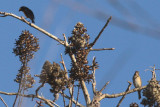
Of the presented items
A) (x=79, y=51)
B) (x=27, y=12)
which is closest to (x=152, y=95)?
(x=79, y=51)

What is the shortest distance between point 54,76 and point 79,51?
2.01 ft

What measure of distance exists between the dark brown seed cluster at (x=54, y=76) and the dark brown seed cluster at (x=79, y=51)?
0.69 feet

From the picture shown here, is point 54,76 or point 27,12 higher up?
point 27,12

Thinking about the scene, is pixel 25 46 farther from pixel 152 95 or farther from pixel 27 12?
pixel 27 12

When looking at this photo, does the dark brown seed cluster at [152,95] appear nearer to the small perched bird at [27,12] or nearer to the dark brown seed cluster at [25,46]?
the dark brown seed cluster at [25,46]

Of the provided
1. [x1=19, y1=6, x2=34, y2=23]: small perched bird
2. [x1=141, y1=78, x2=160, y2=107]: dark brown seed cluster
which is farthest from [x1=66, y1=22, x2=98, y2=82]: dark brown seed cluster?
[x1=19, y1=6, x2=34, y2=23]: small perched bird

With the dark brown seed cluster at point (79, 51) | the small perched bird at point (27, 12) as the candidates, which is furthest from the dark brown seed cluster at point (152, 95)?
the small perched bird at point (27, 12)

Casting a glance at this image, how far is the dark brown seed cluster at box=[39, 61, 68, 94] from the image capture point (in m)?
4.34

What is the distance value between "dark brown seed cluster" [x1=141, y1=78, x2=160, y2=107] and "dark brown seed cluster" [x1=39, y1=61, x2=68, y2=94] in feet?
4.56

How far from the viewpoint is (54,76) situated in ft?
14.3

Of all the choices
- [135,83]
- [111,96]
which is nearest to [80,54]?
[111,96]

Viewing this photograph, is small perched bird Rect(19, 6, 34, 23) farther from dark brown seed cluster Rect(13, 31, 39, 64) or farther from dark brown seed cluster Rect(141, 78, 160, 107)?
dark brown seed cluster Rect(141, 78, 160, 107)

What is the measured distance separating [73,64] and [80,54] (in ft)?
0.59

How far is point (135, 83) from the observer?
13422 mm
